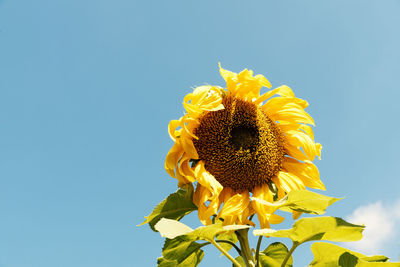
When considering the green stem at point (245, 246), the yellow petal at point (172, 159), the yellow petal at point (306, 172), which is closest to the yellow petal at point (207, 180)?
the yellow petal at point (172, 159)

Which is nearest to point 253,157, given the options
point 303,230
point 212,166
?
point 212,166

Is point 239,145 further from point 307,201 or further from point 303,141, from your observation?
point 307,201

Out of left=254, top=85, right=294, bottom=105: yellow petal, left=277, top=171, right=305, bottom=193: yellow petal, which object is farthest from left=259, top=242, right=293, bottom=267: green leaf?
left=254, top=85, right=294, bottom=105: yellow petal

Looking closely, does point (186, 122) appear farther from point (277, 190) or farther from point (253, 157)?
point (277, 190)

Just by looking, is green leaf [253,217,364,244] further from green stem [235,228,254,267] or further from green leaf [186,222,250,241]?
green stem [235,228,254,267]

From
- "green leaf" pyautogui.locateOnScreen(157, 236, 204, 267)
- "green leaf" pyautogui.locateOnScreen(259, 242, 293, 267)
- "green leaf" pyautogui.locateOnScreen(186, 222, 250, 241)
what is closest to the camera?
"green leaf" pyautogui.locateOnScreen(186, 222, 250, 241)

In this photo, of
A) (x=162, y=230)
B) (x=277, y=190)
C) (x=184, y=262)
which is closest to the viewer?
(x=162, y=230)

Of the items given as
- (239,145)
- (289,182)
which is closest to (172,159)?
(239,145)

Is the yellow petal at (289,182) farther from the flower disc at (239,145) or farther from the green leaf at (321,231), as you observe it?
the green leaf at (321,231)
